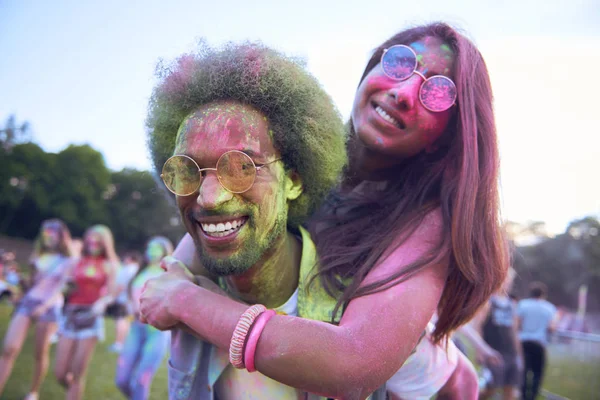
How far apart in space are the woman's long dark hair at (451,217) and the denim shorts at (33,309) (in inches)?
224

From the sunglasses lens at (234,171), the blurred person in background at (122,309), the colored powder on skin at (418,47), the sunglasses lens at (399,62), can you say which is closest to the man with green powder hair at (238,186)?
the sunglasses lens at (234,171)

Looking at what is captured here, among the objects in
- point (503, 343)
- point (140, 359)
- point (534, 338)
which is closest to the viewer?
point (140, 359)

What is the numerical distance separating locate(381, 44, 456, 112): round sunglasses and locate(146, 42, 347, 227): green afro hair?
36 centimetres

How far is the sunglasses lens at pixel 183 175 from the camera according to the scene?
5.60 ft

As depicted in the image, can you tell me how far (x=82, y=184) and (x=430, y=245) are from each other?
44.9 m

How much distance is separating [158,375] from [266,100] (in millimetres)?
8199

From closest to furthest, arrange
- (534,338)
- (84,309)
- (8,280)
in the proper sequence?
(84,309) → (534,338) → (8,280)

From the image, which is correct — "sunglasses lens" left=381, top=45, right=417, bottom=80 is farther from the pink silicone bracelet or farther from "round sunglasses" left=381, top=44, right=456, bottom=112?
the pink silicone bracelet

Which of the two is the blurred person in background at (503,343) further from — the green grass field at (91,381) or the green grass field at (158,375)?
the green grass field at (91,381)

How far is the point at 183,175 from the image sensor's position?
1726mm

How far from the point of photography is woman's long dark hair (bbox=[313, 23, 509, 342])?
5.90 ft

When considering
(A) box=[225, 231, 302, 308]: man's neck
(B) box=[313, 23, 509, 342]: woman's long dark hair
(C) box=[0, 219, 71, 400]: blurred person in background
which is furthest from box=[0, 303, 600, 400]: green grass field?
(B) box=[313, 23, 509, 342]: woman's long dark hair

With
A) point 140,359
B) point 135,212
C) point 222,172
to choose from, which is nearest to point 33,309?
point 140,359

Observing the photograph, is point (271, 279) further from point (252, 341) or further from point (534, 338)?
point (534, 338)
